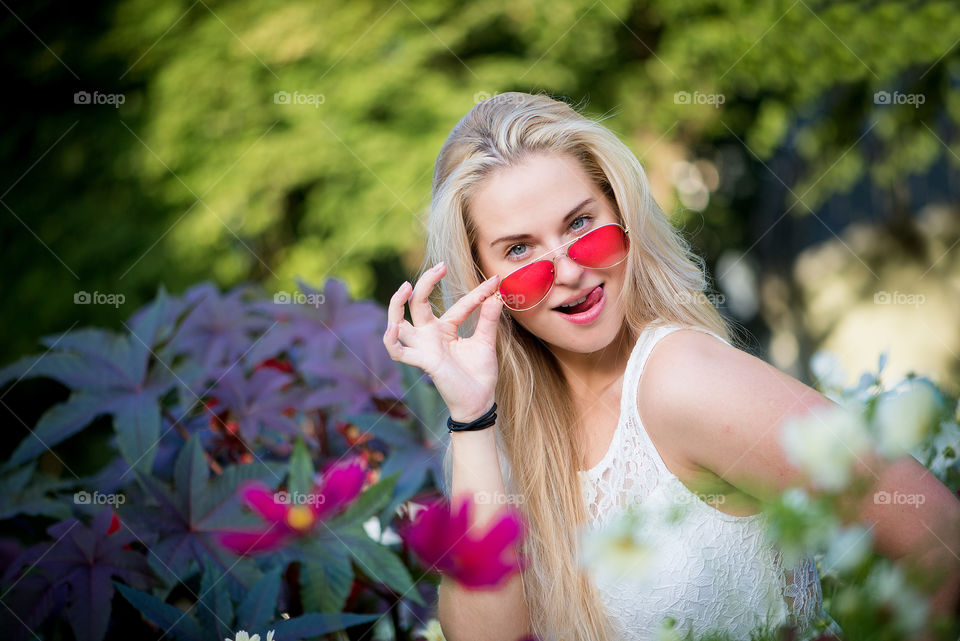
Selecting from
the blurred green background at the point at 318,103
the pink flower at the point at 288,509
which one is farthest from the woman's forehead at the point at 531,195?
the blurred green background at the point at 318,103

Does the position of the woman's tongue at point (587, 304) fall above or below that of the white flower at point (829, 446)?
above

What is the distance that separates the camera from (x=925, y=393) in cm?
49

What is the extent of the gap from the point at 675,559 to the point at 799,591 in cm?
18

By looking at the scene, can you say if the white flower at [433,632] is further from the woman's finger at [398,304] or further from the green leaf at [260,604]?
the woman's finger at [398,304]

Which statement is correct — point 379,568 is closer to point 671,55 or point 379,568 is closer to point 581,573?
point 581,573

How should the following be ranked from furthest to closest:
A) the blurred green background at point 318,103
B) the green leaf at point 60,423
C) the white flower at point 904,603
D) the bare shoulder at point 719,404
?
the blurred green background at point 318,103 < the green leaf at point 60,423 < the bare shoulder at point 719,404 < the white flower at point 904,603

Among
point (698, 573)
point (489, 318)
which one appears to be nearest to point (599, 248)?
point (489, 318)

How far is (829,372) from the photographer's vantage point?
1.40 m

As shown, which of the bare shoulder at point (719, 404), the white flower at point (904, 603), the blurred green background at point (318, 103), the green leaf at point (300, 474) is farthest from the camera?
the blurred green background at point (318, 103)

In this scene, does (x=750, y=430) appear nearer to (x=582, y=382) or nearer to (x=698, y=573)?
(x=698, y=573)

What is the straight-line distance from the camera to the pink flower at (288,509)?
1.11 m

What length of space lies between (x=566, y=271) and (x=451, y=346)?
0.21 metres

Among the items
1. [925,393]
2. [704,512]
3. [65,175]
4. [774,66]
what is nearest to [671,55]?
[774,66]

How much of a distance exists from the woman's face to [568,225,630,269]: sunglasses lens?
0.02 m
